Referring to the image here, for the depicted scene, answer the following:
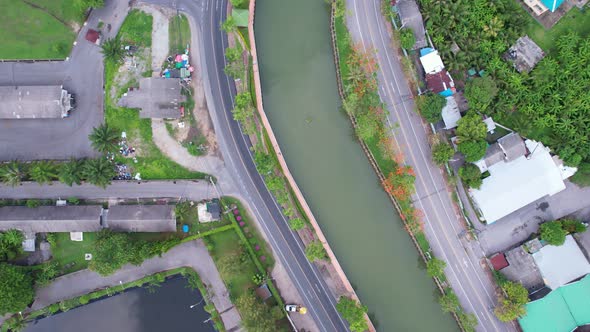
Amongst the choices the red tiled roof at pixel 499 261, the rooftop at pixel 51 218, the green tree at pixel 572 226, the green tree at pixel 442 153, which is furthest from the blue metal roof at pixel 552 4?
the rooftop at pixel 51 218

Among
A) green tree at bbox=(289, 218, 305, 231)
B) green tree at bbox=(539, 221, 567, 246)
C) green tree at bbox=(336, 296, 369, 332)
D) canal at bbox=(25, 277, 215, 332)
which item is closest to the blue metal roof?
green tree at bbox=(539, 221, 567, 246)

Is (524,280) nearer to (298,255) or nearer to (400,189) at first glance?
(400,189)

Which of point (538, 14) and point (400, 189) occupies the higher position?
point (538, 14)

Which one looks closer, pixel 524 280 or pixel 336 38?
pixel 524 280

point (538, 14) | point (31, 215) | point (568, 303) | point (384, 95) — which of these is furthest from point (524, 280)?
point (31, 215)

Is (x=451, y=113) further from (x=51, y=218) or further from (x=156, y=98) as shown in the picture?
(x=51, y=218)

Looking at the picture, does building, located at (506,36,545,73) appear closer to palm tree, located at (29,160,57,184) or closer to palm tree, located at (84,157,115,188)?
palm tree, located at (84,157,115,188)
